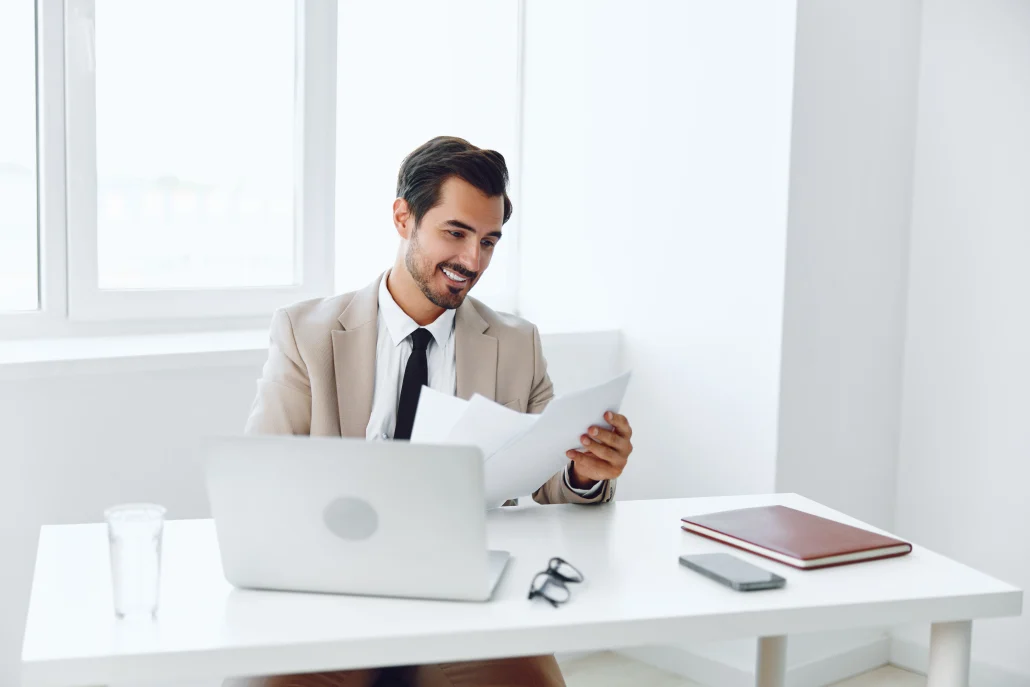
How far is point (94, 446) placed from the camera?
89.6 inches

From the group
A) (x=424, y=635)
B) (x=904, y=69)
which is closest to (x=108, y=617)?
(x=424, y=635)

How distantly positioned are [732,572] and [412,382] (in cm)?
70

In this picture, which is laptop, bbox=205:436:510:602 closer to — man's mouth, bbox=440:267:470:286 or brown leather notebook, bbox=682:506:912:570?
brown leather notebook, bbox=682:506:912:570

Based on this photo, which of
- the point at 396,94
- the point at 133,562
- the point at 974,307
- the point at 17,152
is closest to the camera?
the point at 133,562

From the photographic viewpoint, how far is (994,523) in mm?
2787

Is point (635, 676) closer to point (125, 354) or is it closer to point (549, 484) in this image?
point (549, 484)

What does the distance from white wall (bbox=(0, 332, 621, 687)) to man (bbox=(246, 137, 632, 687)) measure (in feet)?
1.80

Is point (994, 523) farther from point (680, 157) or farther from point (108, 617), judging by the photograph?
point (108, 617)

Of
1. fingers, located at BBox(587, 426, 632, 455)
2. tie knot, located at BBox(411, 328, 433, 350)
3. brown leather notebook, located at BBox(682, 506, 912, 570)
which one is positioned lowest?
brown leather notebook, located at BBox(682, 506, 912, 570)

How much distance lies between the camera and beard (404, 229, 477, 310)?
75.9 inches

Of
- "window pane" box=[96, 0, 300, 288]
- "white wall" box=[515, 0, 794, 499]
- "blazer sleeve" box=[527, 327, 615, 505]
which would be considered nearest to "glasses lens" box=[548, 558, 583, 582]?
"blazer sleeve" box=[527, 327, 615, 505]

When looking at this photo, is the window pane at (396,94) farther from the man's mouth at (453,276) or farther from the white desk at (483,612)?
the white desk at (483,612)

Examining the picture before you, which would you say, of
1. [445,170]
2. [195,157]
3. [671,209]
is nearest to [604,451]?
[445,170]

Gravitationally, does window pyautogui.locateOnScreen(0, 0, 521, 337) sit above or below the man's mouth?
above
